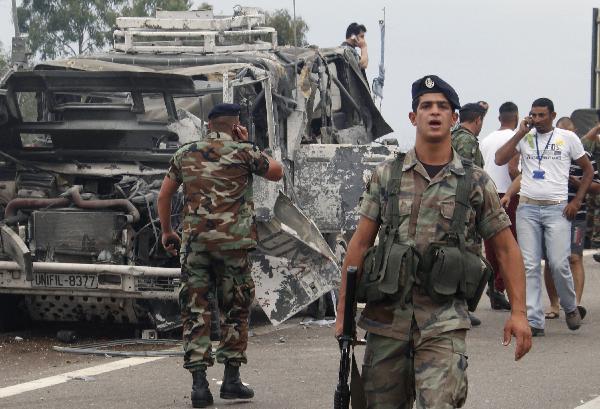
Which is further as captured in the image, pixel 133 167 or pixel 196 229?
pixel 133 167

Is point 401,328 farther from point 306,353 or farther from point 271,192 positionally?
point 271,192

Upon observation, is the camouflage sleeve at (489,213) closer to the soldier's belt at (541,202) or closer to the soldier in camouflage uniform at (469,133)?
the soldier in camouflage uniform at (469,133)

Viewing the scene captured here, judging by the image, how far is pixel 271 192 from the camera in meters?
11.5

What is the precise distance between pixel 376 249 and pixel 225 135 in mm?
3091

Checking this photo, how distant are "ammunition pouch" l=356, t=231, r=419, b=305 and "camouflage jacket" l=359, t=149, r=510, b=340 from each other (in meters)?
0.05

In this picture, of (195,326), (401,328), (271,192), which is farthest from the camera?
(271,192)

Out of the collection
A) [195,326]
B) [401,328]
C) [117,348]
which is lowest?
[117,348]

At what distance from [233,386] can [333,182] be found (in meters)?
4.43

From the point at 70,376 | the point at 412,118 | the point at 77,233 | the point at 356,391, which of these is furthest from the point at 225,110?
the point at 356,391

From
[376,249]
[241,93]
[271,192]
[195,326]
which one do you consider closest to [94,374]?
[195,326]

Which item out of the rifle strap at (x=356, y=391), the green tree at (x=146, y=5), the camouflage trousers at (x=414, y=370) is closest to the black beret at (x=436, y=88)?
the camouflage trousers at (x=414, y=370)

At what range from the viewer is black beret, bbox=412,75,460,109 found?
6023mm

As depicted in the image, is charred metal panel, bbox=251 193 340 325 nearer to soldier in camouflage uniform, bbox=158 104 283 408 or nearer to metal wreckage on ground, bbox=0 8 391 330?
metal wreckage on ground, bbox=0 8 391 330

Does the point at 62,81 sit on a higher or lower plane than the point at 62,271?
higher
